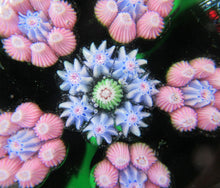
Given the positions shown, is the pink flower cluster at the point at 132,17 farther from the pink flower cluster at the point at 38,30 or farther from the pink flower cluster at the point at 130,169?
the pink flower cluster at the point at 130,169

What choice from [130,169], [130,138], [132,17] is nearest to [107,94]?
[130,138]

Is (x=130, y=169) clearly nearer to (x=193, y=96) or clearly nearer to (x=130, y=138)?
(x=130, y=138)

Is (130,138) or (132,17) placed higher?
(132,17)

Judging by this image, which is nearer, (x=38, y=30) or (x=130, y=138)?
(x=38, y=30)

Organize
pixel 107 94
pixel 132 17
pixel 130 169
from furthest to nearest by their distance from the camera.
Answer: pixel 132 17 < pixel 130 169 < pixel 107 94

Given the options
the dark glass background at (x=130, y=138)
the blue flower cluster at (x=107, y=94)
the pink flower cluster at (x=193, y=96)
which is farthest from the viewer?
the dark glass background at (x=130, y=138)

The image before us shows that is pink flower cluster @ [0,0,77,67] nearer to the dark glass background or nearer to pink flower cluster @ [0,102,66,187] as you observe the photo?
the dark glass background

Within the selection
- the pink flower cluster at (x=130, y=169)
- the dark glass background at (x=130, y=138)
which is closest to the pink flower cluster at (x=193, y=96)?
the dark glass background at (x=130, y=138)
